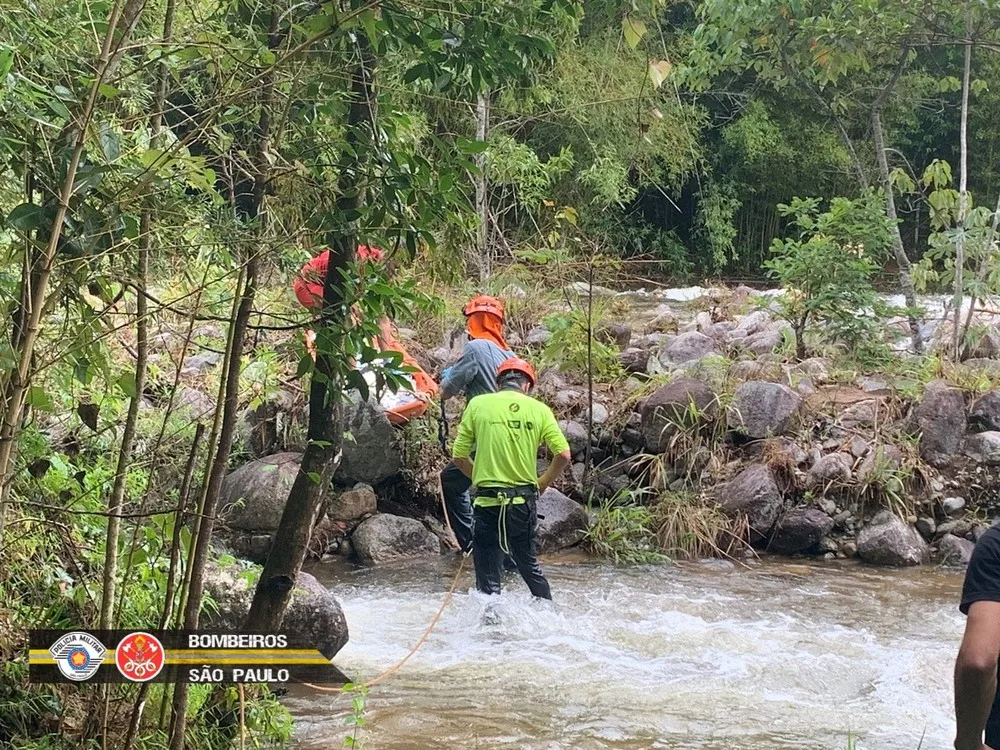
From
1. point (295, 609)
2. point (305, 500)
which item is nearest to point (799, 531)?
point (295, 609)

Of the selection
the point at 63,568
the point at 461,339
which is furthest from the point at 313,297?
the point at 461,339

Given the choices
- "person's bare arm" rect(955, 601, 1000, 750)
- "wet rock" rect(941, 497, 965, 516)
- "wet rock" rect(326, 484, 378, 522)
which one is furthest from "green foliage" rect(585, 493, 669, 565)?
"person's bare arm" rect(955, 601, 1000, 750)

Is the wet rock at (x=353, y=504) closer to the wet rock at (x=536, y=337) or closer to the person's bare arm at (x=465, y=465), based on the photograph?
the person's bare arm at (x=465, y=465)

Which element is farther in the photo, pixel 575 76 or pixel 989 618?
pixel 575 76

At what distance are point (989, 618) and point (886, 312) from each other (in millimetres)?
6918

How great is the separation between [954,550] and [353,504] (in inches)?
179

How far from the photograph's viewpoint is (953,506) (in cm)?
741

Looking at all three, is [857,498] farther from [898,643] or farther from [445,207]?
[445,207]

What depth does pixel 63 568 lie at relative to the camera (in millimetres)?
2992

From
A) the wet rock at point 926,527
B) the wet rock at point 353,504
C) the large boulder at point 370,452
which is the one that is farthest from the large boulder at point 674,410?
the wet rock at point 353,504

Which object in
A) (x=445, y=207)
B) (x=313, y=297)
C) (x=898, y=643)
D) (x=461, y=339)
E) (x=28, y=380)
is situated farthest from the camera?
(x=461, y=339)

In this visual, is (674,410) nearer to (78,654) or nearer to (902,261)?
(902,261)

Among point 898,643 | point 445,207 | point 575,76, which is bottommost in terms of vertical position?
point 898,643

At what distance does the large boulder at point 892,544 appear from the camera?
7.03m
